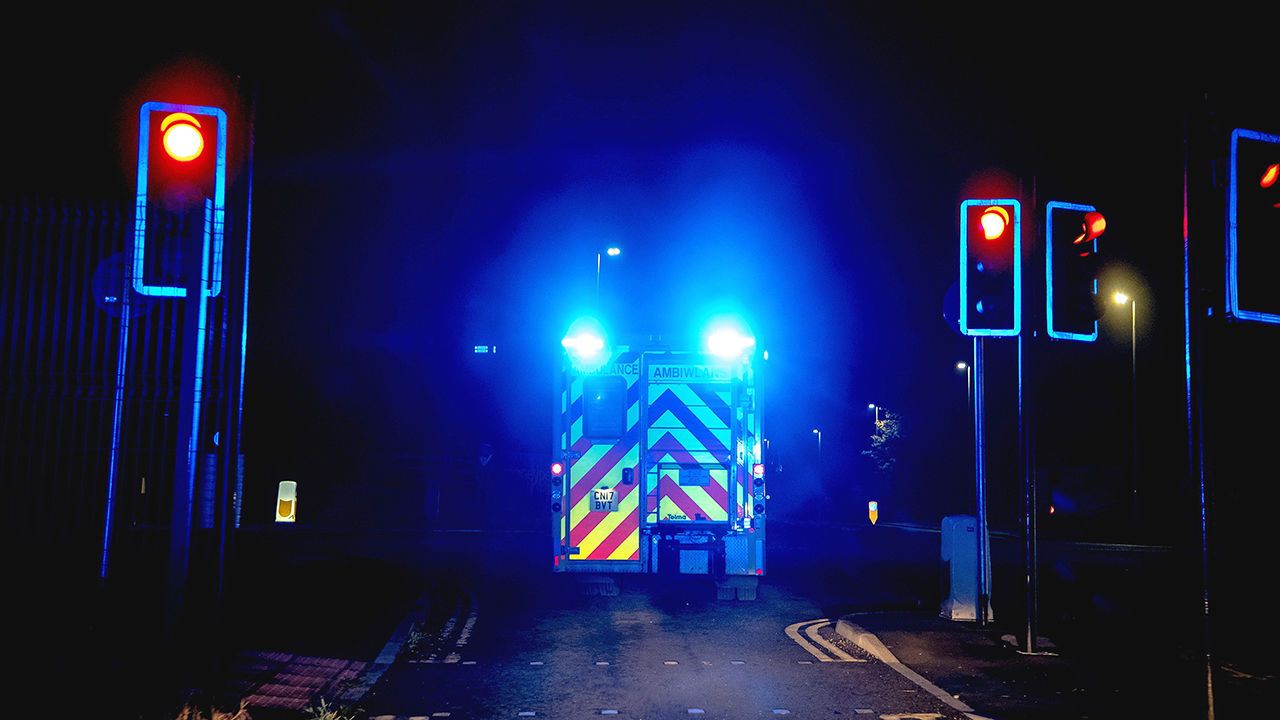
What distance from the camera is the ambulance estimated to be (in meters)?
11.1

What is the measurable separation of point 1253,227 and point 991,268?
3971 mm

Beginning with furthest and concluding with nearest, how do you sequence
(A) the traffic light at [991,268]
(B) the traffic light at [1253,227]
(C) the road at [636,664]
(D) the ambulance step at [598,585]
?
(D) the ambulance step at [598,585] → (A) the traffic light at [991,268] → (C) the road at [636,664] → (B) the traffic light at [1253,227]

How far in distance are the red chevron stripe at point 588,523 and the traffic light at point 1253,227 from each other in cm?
738

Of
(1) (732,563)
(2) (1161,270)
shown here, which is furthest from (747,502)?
(2) (1161,270)

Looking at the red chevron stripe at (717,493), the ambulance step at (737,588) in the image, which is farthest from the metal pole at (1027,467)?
the ambulance step at (737,588)

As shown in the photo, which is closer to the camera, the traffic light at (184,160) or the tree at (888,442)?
the traffic light at (184,160)

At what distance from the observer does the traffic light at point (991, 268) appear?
8664 mm

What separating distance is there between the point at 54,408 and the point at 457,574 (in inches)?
340

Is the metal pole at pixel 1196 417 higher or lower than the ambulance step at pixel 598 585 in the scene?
higher

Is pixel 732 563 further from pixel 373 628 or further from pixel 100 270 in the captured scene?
pixel 100 270

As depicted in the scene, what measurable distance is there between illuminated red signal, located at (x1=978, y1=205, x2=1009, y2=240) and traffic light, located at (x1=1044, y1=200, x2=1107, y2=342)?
0.45 meters

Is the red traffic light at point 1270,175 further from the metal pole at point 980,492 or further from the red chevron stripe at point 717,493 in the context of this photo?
the red chevron stripe at point 717,493

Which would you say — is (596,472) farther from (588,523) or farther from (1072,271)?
(1072,271)

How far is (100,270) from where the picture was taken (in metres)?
6.99
